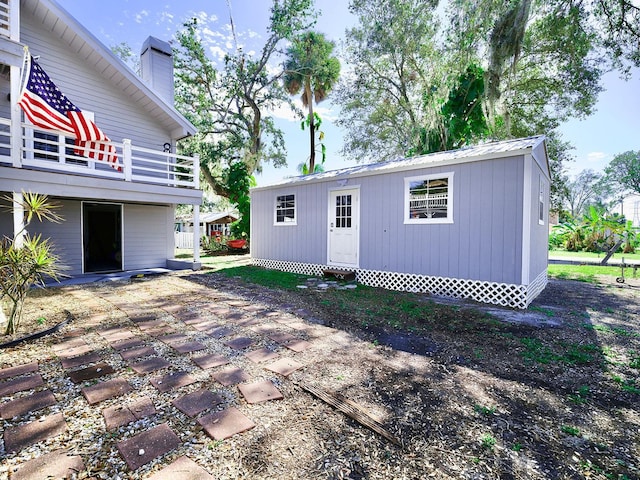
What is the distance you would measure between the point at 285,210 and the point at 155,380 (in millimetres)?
7230

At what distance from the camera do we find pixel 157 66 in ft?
33.1

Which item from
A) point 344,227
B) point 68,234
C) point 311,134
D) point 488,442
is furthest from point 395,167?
point 311,134

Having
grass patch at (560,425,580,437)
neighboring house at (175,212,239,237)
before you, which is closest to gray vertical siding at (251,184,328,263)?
grass patch at (560,425,580,437)

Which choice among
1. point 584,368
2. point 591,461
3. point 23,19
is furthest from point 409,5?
point 591,461

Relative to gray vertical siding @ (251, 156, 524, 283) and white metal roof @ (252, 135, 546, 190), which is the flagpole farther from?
white metal roof @ (252, 135, 546, 190)

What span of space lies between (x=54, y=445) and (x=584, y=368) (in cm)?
444

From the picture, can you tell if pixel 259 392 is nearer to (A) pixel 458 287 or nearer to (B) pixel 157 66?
(A) pixel 458 287

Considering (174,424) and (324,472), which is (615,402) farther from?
(174,424)

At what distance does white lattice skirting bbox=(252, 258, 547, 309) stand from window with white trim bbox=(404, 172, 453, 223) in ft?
4.17

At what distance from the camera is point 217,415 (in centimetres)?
211

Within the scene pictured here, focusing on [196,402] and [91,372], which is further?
[91,372]

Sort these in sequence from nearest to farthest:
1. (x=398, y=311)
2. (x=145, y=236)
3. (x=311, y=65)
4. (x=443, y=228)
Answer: (x=398, y=311) < (x=443, y=228) < (x=145, y=236) < (x=311, y=65)

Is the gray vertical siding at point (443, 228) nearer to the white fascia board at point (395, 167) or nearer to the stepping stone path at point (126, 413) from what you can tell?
the white fascia board at point (395, 167)

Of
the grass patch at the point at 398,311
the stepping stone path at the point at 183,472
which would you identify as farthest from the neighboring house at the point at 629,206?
the stepping stone path at the point at 183,472
